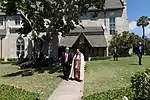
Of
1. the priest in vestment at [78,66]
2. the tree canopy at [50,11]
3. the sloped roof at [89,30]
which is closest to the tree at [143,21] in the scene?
the sloped roof at [89,30]

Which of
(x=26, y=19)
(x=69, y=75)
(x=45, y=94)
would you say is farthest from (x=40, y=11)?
(x=45, y=94)

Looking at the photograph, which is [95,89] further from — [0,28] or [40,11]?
[0,28]

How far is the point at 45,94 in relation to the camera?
659 inches

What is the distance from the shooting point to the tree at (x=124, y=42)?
48.7m

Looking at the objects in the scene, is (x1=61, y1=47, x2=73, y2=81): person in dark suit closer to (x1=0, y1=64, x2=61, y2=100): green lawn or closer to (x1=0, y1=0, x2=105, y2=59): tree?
(x1=0, y1=64, x2=61, y2=100): green lawn

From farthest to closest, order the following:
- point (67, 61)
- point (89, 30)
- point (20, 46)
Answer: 1. point (20, 46)
2. point (89, 30)
3. point (67, 61)

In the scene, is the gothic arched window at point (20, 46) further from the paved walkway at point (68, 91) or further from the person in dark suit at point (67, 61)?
the paved walkway at point (68, 91)

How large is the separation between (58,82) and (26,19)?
1234 centimetres

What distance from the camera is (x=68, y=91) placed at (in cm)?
1745

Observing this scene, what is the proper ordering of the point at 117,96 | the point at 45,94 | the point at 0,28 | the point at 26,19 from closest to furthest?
1. the point at 117,96
2. the point at 45,94
3. the point at 26,19
4. the point at 0,28

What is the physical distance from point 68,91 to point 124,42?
32.3 meters

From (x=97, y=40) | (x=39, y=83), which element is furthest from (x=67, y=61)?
(x=97, y=40)

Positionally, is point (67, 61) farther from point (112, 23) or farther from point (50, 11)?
point (112, 23)

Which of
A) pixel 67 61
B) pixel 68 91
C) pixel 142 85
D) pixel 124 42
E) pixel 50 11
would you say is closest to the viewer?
pixel 142 85
